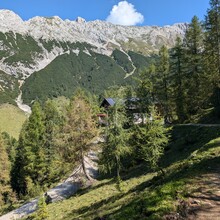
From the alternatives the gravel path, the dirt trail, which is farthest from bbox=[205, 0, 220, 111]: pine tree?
the dirt trail

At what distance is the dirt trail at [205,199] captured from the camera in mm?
8352

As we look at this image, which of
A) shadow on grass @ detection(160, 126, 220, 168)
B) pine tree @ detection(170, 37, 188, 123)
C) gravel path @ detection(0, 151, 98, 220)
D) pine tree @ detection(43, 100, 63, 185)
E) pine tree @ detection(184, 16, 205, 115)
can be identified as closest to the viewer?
shadow on grass @ detection(160, 126, 220, 168)

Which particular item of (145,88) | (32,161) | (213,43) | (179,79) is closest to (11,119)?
(32,161)

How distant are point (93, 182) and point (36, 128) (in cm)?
2854

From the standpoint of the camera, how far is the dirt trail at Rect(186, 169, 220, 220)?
8352 mm

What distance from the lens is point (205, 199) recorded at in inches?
362

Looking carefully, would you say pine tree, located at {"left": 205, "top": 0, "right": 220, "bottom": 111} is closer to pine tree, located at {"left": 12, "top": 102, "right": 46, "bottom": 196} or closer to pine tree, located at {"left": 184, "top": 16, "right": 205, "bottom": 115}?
pine tree, located at {"left": 184, "top": 16, "right": 205, "bottom": 115}

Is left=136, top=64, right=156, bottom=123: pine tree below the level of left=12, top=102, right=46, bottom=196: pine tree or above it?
above

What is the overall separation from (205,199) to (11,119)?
139 meters

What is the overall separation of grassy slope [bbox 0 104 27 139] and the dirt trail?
383 feet

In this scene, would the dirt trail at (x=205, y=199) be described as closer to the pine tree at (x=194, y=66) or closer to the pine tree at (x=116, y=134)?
the pine tree at (x=116, y=134)

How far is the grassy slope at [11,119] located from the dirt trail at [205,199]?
11682cm

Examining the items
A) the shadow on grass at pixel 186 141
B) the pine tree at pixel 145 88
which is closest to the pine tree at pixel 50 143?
the pine tree at pixel 145 88

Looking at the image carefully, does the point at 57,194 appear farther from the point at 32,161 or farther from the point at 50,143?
the point at 50,143
